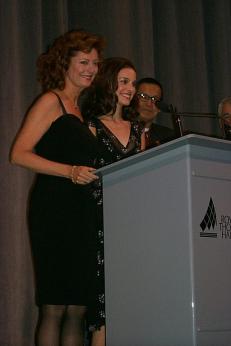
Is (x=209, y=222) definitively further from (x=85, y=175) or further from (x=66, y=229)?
(x=66, y=229)

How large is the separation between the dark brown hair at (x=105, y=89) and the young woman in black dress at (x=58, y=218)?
13 cm

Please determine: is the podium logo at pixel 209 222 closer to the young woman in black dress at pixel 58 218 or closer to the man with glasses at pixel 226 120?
the man with glasses at pixel 226 120

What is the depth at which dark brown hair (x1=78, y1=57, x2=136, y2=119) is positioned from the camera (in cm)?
240

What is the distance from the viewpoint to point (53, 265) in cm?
219

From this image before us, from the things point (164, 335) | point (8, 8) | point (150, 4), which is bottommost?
point (164, 335)

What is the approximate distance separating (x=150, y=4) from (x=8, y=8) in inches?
43.1

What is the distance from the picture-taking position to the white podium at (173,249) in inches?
59.5

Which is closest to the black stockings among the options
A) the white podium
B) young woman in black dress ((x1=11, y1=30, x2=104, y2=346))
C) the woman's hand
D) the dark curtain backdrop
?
young woman in black dress ((x1=11, y1=30, x2=104, y2=346))

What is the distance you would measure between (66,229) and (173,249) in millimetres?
744

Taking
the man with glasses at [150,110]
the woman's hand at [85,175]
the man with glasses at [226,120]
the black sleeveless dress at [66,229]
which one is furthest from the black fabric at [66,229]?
the man with glasses at [150,110]

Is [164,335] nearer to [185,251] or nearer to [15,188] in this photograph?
[185,251]

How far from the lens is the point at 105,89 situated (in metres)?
2.40

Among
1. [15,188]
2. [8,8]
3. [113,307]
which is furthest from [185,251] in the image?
[8,8]

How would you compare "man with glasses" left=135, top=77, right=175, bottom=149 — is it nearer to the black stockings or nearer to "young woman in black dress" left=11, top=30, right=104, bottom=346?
"young woman in black dress" left=11, top=30, right=104, bottom=346
